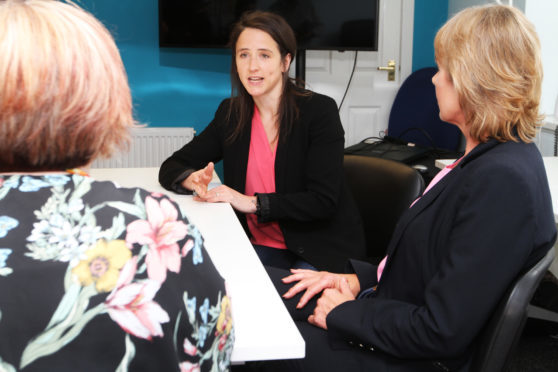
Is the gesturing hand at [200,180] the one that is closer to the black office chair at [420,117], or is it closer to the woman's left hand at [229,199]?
the woman's left hand at [229,199]

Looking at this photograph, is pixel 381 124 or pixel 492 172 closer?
pixel 492 172

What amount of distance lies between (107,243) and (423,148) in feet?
9.27

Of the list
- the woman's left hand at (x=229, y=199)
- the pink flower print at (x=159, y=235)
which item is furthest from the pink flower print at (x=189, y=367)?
Answer: the woman's left hand at (x=229, y=199)

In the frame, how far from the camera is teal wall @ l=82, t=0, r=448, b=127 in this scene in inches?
140

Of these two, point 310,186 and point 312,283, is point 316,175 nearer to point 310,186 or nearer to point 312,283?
point 310,186

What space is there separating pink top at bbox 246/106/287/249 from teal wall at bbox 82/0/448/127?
1681 millimetres

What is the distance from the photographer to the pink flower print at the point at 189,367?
74 centimetres

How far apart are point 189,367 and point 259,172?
4.41 feet

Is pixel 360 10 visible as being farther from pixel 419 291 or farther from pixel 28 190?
pixel 28 190

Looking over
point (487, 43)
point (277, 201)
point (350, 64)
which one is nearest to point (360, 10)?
point (350, 64)

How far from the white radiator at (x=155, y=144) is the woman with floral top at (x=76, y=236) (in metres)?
2.92

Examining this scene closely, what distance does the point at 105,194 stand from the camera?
27.7 inches

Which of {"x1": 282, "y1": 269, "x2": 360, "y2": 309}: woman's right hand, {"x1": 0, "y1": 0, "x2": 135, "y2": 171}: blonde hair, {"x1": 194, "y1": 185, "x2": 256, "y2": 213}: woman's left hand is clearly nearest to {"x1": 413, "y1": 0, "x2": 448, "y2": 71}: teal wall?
{"x1": 194, "y1": 185, "x2": 256, "y2": 213}: woman's left hand

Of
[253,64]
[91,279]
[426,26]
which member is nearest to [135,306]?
[91,279]
